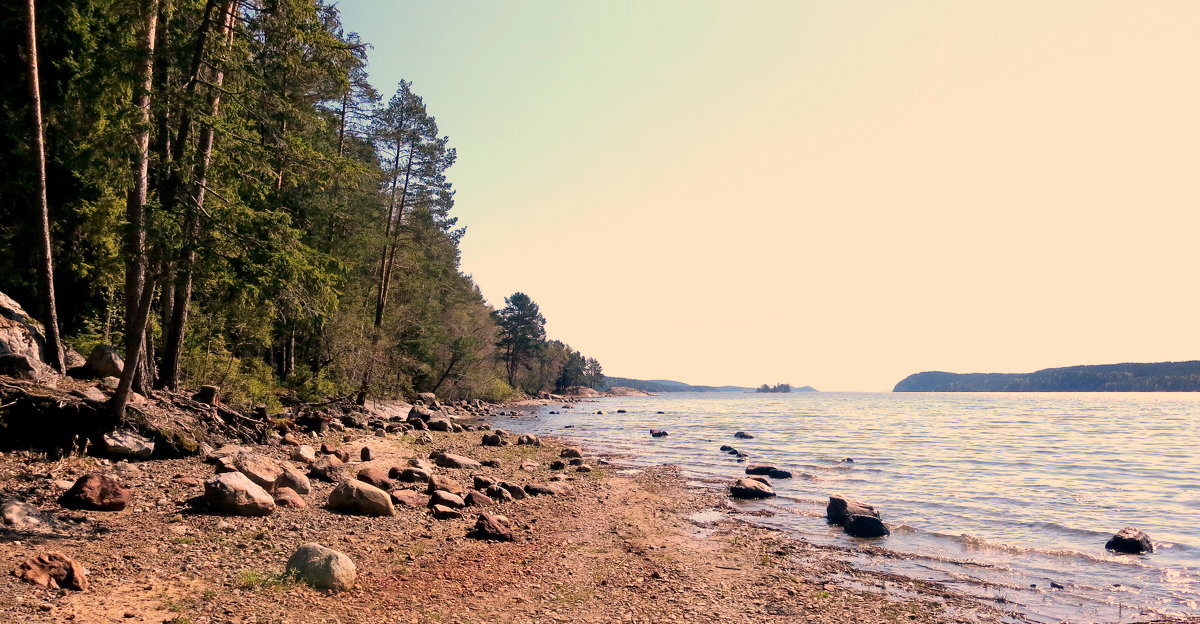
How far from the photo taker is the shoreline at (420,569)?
21.7ft

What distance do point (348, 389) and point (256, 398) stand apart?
327 inches

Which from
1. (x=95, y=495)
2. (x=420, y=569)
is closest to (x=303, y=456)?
(x=95, y=495)

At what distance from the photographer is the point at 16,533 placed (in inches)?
292

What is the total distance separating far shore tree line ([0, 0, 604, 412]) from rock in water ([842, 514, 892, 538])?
11.4 meters

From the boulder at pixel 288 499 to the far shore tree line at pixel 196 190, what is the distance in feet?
10.8

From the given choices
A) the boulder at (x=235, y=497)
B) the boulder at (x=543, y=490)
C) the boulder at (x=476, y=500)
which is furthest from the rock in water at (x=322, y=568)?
the boulder at (x=543, y=490)

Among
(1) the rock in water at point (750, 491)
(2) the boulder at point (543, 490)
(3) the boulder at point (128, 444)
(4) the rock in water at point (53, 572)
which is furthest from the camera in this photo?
(1) the rock in water at point (750, 491)

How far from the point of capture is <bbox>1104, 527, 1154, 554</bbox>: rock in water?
11.7m

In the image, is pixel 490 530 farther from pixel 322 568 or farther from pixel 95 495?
pixel 95 495

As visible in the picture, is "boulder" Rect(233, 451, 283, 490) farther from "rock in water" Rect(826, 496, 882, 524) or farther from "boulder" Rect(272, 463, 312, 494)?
"rock in water" Rect(826, 496, 882, 524)

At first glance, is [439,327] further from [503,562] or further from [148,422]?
[503,562]

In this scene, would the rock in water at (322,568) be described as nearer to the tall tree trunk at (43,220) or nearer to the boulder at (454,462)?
the tall tree trunk at (43,220)

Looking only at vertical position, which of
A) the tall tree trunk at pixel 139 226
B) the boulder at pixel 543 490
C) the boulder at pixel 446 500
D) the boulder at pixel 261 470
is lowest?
the boulder at pixel 543 490

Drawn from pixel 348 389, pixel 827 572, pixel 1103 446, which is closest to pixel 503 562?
pixel 827 572
